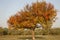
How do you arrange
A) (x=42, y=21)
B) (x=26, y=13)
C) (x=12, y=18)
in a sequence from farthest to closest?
(x=12, y=18)
(x=26, y=13)
(x=42, y=21)

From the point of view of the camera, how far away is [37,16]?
31.8 metres

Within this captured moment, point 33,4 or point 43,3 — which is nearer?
point 43,3

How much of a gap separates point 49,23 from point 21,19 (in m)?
5.19

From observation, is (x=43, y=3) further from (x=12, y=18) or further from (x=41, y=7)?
(x=12, y=18)

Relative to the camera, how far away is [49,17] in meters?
32.9

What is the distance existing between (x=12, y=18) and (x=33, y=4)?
699 cm

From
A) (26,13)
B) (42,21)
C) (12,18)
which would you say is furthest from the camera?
(12,18)

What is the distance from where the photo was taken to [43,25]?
1231 inches

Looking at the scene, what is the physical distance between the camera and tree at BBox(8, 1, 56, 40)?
31719 mm

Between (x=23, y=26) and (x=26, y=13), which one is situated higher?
(x=26, y=13)

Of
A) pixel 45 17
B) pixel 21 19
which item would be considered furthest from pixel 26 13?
pixel 45 17

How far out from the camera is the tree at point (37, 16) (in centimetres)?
3172

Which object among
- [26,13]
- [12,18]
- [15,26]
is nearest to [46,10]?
[26,13]

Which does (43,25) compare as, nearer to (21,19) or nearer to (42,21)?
(42,21)
